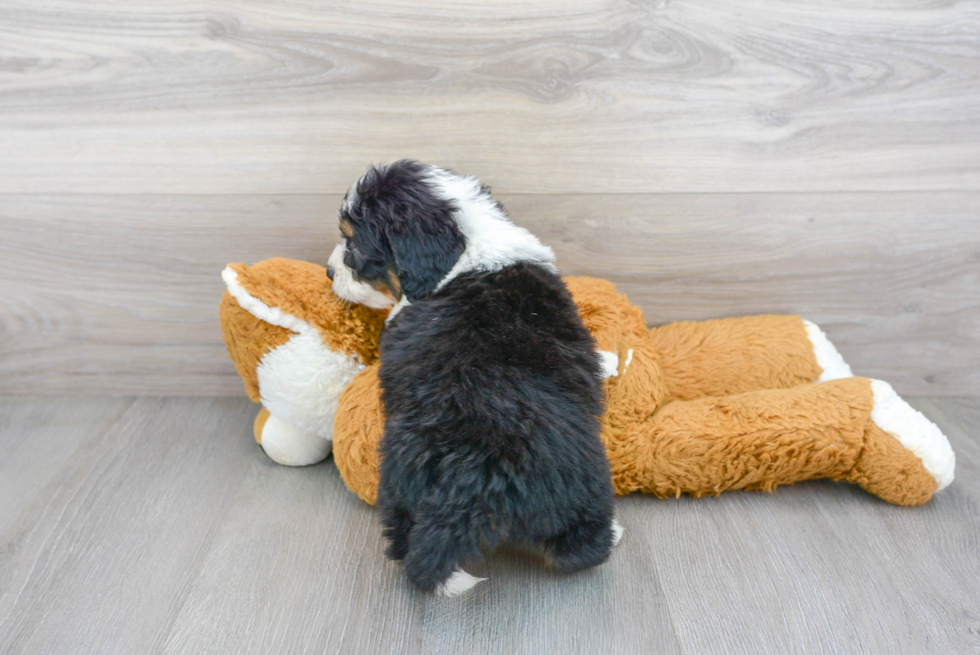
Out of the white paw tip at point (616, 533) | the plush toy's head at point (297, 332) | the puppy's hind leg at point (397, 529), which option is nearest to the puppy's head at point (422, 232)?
the plush toy's head at point (297, 332)

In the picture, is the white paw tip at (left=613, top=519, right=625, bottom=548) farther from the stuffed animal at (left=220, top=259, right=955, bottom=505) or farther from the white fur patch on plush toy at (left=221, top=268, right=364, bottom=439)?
the white fur patch on plush toy at (left=221, top=268, right=364, bottom=439)

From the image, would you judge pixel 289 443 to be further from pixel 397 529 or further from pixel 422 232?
pixel 422 232

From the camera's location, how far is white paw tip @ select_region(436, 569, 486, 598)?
92 cm

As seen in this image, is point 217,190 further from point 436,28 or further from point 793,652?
point 793,652

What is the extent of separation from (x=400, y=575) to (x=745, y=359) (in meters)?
0.77

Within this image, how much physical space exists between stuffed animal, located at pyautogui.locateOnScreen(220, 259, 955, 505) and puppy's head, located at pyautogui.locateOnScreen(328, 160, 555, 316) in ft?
0.60

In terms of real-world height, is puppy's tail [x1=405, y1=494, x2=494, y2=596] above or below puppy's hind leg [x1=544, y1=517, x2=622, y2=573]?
above

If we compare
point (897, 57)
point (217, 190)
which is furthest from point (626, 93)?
point (217, 190)

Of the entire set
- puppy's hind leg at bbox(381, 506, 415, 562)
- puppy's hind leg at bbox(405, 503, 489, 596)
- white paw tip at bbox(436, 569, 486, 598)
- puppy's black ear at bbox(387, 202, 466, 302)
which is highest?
puppy's black ear at bbox(387, 202, 466, 302)

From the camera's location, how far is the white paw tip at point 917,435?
44.7 inches

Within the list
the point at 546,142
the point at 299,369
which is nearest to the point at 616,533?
the point at 299,369

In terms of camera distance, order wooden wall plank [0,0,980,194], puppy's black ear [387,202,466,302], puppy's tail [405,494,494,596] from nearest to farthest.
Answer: puppy's tail [405,494,494,596] < puppy's black ear [387,202,466,302] < wooden wall plank [0,0,980,194]

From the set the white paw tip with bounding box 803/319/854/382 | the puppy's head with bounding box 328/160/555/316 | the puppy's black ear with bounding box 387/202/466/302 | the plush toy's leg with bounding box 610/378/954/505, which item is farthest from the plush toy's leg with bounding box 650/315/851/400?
the puppy's black ear with bounding box 387/202/466/302

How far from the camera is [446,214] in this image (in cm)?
100
